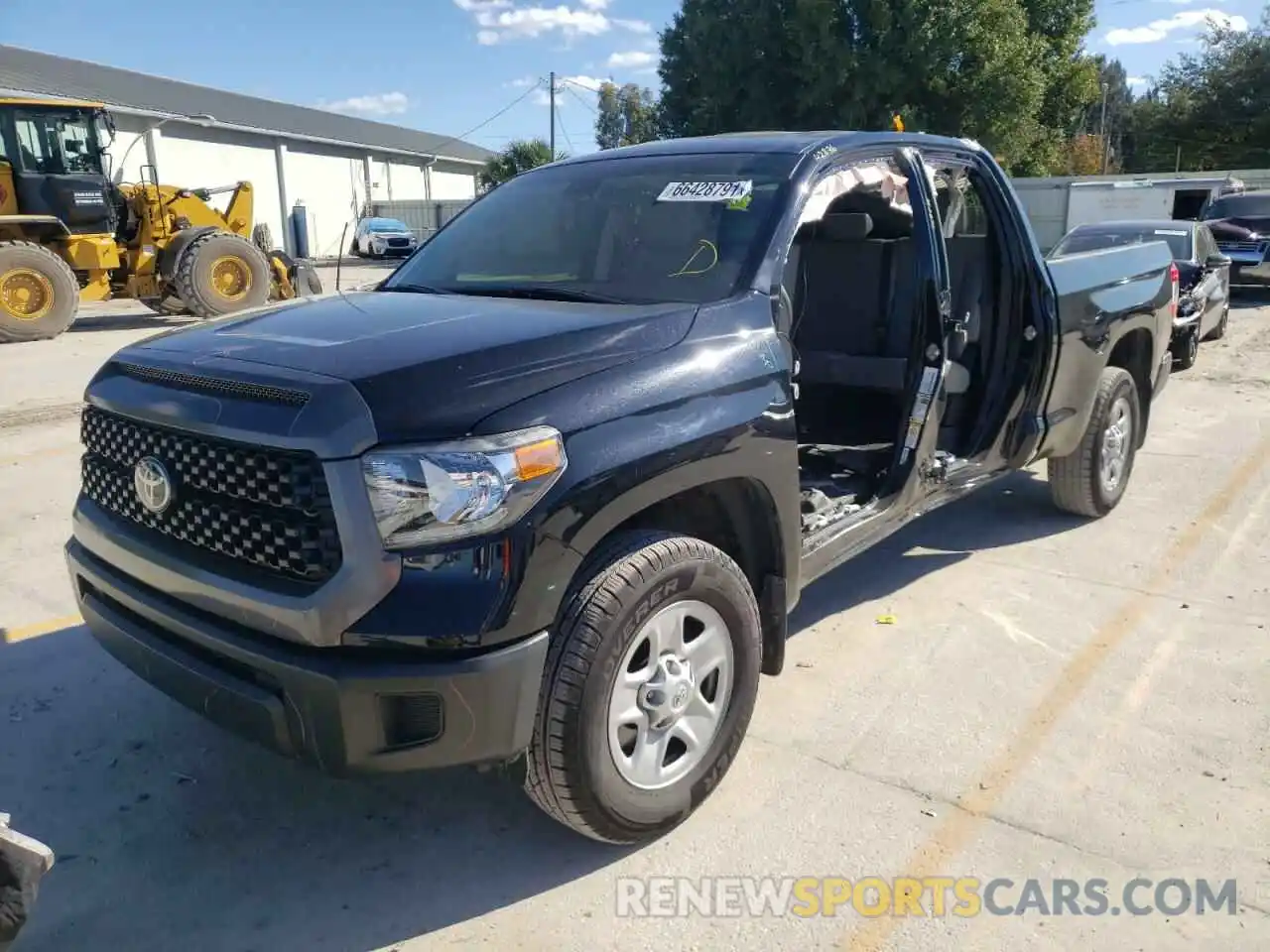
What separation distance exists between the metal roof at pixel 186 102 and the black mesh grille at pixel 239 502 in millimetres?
37855

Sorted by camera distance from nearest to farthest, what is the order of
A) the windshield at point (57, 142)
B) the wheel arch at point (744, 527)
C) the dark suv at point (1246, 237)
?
the wheel arch at point (744, 527)
the windshield at point (57, 142)
the dark suv at point (1246, 237)

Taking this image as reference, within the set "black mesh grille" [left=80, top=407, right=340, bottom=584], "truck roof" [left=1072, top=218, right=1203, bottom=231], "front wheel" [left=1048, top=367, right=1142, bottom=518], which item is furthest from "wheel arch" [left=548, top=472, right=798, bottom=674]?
"truck roof" [left=1072, top=218, right=1203, bottom=231]

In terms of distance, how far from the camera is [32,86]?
1407 inches

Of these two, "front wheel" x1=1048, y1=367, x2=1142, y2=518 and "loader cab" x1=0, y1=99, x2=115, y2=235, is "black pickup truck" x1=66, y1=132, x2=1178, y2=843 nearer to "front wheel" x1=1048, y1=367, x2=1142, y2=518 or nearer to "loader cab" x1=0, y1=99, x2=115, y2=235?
"front wheel" x1=1048, y1=367, x2=1142, y2=518

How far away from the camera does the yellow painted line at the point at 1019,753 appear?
2.55 m

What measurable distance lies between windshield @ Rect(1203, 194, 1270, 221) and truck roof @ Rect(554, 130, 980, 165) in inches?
659

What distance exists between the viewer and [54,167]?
14648mm

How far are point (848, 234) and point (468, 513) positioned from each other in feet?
6.70

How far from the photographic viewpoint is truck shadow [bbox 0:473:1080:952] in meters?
2.57

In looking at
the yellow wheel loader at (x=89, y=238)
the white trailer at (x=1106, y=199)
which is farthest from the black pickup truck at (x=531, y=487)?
the white trailer at (x=1106, y=199)

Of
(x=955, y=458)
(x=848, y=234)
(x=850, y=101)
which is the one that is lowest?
(x=955, y=458)

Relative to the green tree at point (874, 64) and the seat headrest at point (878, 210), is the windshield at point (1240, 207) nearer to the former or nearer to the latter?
the green tree at point (874, 64)

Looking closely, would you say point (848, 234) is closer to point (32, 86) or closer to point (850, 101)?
point (850, 101)

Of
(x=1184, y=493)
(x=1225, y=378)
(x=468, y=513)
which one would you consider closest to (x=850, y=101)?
(x=1225, y=378)
